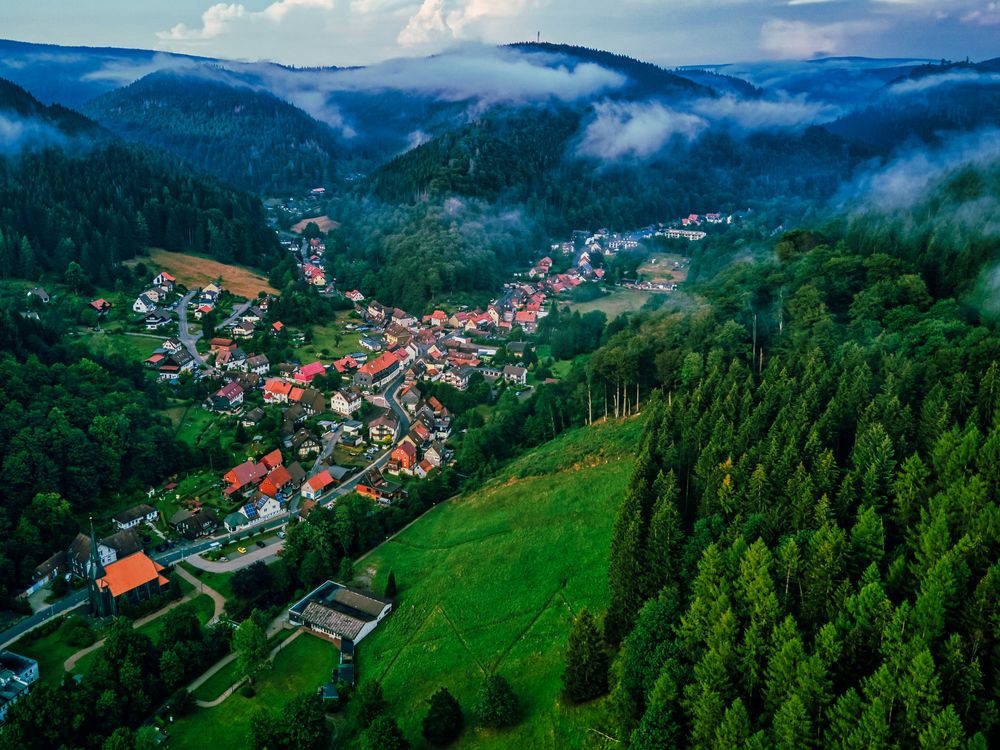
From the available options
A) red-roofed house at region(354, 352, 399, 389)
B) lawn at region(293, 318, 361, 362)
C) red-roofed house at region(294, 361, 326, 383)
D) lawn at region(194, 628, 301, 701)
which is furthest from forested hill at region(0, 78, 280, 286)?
lawn at region(194, 628, 301, 701)

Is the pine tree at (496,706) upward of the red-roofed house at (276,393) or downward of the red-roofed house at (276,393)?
upward

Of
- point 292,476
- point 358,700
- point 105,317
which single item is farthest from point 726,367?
point 105,317

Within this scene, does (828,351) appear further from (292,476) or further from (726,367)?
(292,476)

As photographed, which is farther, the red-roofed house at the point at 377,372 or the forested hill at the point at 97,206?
the forested hill at the point at 97,206

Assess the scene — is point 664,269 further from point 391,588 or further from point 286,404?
point 391,588

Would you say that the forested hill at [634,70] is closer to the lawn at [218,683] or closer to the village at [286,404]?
the village at [286,404]

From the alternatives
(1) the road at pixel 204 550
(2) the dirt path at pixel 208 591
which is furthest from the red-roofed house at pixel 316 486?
(2) the dirt path at pixel 208 591

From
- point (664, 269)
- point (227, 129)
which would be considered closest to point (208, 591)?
point (664, 269)
